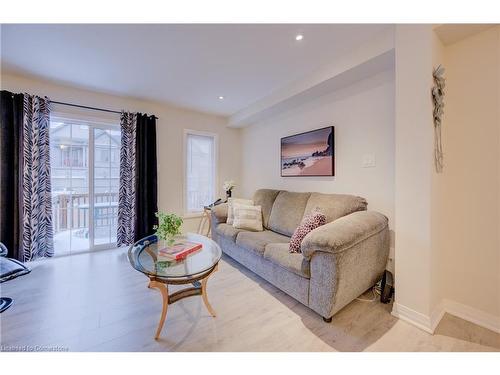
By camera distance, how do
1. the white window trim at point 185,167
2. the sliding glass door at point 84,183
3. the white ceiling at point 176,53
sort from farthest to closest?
1. the white window trim at point 185,167
2. the sliding glass door at point 84,183
3. the white ceiling at point 176,53

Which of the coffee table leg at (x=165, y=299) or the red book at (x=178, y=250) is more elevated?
the red book at (x=178, y=250)

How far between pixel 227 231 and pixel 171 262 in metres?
1.09

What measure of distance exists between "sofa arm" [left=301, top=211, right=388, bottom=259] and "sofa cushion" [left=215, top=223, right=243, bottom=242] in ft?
3.78

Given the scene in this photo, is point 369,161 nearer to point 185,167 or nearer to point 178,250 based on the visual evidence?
point 178,250

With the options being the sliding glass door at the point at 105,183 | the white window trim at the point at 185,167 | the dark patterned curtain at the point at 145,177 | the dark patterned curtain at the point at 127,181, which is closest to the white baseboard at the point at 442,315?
the white window trim at the point at 185,167

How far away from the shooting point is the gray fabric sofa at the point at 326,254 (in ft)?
4.93

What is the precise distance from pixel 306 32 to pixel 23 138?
11.0 ft

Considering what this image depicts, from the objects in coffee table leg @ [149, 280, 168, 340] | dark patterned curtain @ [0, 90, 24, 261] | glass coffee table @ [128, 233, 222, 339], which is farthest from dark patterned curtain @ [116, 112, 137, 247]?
coffee table leg @ [149, 280, 168, 340]

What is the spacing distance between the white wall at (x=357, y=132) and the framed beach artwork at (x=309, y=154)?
0.25 ft

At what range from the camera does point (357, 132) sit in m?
2.34

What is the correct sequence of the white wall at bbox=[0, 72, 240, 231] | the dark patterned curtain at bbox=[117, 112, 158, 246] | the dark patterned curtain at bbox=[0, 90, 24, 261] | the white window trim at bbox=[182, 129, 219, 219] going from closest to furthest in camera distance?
the dark patterned curtain at bbox=[0, 90, 24, 261], the white wall at bbox=[0, 72, 240, 231], the dark patterned curtain at bbox=[117, 112, 158, 246], the white window trim at bbox=[182, 129, 219, 219]

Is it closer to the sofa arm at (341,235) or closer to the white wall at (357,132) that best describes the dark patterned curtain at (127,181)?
the white wall at (357,132)

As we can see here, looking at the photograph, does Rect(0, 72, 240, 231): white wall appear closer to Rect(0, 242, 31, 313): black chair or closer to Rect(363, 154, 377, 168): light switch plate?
Rect(0, 242, 31, 313): black chair

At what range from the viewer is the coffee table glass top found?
4.94ft
